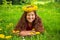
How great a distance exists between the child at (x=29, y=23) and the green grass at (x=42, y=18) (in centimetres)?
3

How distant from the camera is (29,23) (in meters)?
1.33

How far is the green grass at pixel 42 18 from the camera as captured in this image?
4.32ft

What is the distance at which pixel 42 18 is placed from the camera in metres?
1.36

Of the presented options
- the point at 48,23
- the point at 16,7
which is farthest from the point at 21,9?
the point at 48,23

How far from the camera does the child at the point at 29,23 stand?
1.32 m

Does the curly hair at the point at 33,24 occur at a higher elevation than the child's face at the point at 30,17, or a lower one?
lower

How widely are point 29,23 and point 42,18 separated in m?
0.09

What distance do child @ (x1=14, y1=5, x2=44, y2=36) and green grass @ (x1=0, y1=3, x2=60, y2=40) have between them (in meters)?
0.03

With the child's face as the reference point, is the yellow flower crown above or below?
above

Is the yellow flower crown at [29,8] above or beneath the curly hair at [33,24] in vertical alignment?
above

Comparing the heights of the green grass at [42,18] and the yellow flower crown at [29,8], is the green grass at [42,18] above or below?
below

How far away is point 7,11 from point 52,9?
288 millimetres

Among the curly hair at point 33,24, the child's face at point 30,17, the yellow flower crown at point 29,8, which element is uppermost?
the yellow flower crown at point 29,8

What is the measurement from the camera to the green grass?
1315 millimetres
